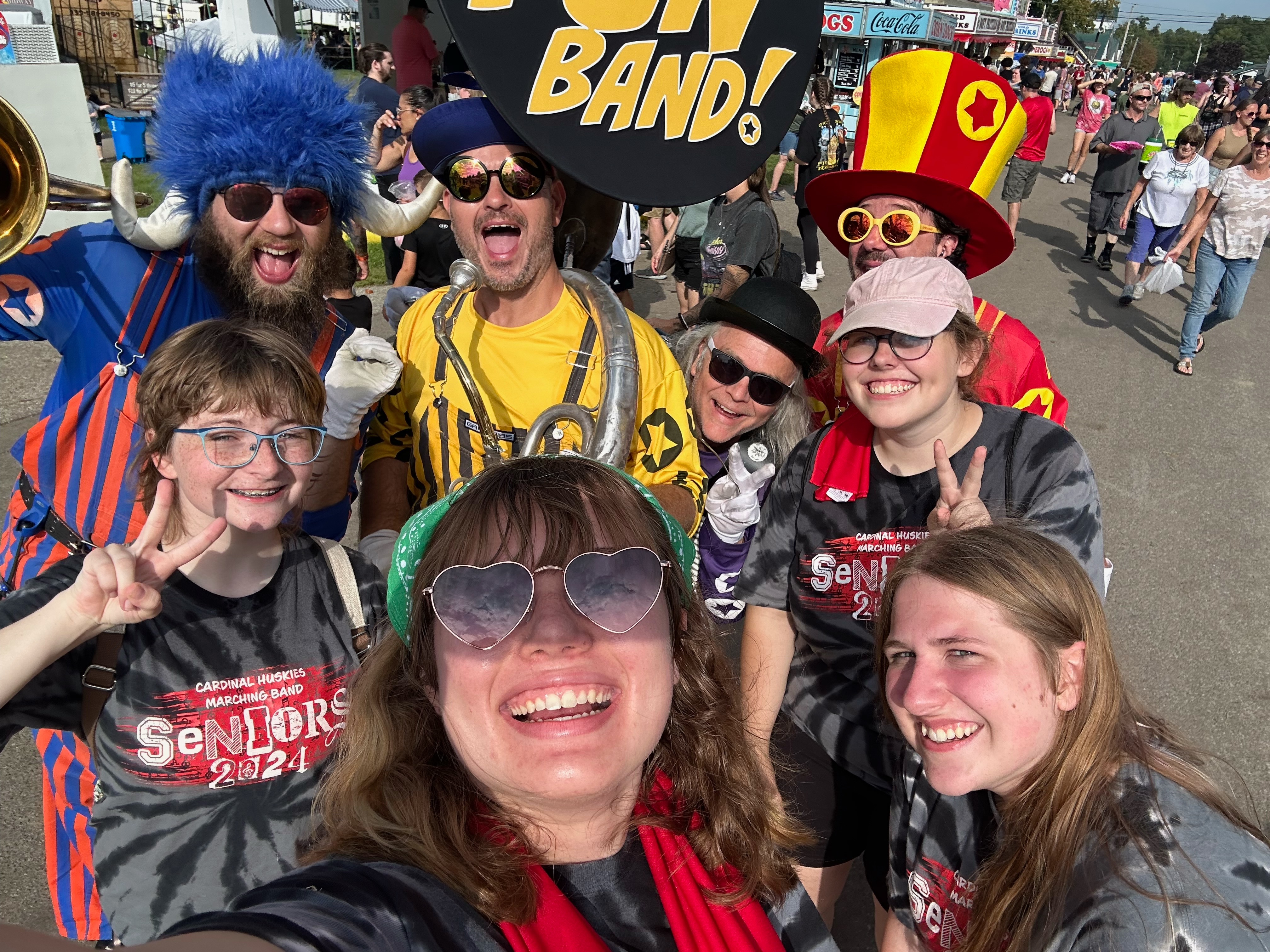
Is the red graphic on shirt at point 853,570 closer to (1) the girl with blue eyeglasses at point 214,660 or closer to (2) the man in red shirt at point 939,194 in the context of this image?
(2) the man in red shirt at point 939,194

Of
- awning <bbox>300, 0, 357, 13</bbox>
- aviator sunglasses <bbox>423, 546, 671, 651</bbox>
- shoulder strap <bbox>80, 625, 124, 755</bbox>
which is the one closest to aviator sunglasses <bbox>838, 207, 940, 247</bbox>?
aviator sunglasses <bbox>423, 546, 671, 651</bbox>

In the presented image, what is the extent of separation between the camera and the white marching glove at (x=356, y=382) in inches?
87.0

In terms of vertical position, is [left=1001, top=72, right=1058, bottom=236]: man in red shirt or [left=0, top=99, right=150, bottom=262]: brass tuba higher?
[left=0, top=99, right=150, bottom=262]: brass tuba

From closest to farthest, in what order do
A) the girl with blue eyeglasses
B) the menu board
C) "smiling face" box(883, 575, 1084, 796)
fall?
1. "smiling face" box(883, 575, 1084, 796)
2. the girl with blue eyeglasses
3. the menu board

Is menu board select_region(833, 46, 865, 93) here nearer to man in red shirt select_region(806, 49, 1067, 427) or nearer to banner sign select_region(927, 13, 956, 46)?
banner sign select_region(927, 13, 956, 46)

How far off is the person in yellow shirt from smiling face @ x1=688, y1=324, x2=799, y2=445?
262 millimetres

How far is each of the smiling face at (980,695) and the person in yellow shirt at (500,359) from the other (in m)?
0.96

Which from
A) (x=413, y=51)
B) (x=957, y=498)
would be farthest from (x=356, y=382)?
(x=413, y=51)

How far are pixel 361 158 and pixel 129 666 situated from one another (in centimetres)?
166

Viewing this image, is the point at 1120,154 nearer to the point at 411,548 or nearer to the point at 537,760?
the point at 411,548

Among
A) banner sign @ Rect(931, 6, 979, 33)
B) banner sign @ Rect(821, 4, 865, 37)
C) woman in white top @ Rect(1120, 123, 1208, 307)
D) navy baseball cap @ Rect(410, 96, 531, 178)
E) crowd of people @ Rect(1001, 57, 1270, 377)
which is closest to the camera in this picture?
navy baseball cap @ Rect(410, 96, 531, 178)

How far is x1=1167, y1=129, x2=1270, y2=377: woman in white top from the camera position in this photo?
6984mm

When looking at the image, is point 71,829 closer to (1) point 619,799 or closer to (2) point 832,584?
(1) point 619,799

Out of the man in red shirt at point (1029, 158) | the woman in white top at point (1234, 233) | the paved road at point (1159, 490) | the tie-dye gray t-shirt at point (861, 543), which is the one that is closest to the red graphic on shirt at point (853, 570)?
the tie-dye gray t-shirt at point (861, 543)
